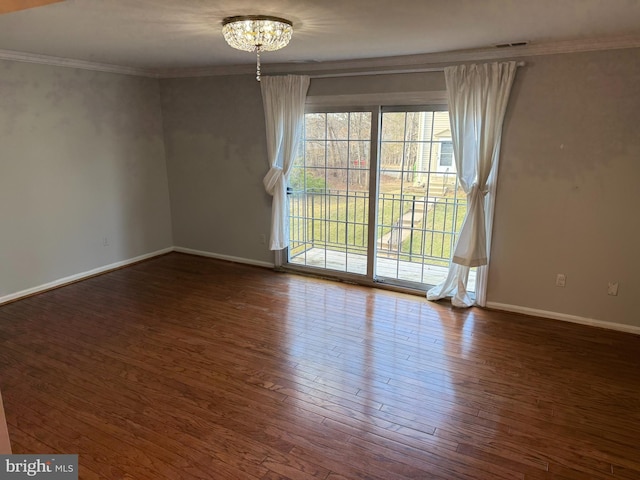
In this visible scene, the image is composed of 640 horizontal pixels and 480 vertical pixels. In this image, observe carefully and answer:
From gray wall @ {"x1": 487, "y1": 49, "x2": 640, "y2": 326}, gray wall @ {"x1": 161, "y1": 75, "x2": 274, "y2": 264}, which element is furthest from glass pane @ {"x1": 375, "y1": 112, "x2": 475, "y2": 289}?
gray wall @ {"x1": 161, "y1": 75, "x2": 274, "y2": 264}

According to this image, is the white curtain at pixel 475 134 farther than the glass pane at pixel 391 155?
No

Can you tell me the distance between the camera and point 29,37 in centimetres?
332

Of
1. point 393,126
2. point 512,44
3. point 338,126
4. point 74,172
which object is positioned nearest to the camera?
point 512,44

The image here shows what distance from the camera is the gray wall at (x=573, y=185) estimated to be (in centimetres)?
340

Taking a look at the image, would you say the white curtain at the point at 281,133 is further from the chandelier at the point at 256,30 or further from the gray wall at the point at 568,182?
the chandelier at the point at 256,30

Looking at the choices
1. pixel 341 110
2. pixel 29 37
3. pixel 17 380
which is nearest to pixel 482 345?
pixel 341 110

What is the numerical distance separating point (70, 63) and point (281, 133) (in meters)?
2.29

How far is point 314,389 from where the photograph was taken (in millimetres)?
2871

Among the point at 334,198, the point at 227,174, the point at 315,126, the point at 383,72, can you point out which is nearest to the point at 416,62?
the point at 383,72

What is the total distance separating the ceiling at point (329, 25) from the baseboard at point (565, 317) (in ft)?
7.60

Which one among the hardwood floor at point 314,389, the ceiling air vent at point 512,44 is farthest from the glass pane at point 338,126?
the hardwood floor at point 314,389

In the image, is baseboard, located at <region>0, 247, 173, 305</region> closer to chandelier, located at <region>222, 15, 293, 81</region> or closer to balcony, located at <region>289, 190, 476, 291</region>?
balcony, located at <region>289, 190, 476, 291</region>

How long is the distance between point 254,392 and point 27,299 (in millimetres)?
2995

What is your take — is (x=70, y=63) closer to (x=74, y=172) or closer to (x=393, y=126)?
(x=74, y=172)
